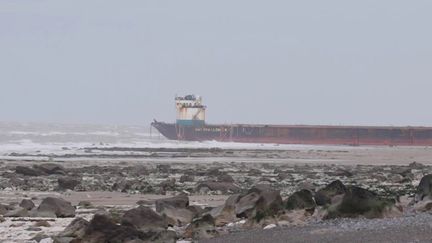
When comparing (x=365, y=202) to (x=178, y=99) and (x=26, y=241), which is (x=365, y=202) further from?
(x=178, y=99)

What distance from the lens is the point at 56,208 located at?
13805mm

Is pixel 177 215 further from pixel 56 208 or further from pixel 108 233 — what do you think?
pixel 108 233

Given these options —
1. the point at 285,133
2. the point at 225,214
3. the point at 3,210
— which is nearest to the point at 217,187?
the point at 3,210

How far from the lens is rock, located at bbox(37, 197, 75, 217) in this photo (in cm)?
1370

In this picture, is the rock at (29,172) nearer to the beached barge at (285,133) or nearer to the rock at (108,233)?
the rock at (108,233)

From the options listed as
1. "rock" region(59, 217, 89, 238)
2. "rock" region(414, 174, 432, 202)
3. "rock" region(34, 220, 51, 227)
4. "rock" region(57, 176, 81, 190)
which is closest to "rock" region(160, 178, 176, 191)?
"rock" region(57, 176, 81, 190)

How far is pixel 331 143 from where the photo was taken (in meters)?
70.4

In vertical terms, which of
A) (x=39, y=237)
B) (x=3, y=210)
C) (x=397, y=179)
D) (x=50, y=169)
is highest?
(x=50, y=169)

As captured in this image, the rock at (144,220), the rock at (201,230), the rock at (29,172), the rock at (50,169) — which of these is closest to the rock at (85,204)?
the rock at (144,220)

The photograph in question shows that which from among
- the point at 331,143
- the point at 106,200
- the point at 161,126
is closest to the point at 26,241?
the point at 106,200

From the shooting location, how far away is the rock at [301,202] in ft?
42.1

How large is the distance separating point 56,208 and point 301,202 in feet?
14.4

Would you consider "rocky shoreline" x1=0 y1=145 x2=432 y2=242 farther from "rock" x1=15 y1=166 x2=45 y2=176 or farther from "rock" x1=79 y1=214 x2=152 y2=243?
"rock" x1=15 y1=166 x2=45 y2=176

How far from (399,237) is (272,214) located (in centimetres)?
319
